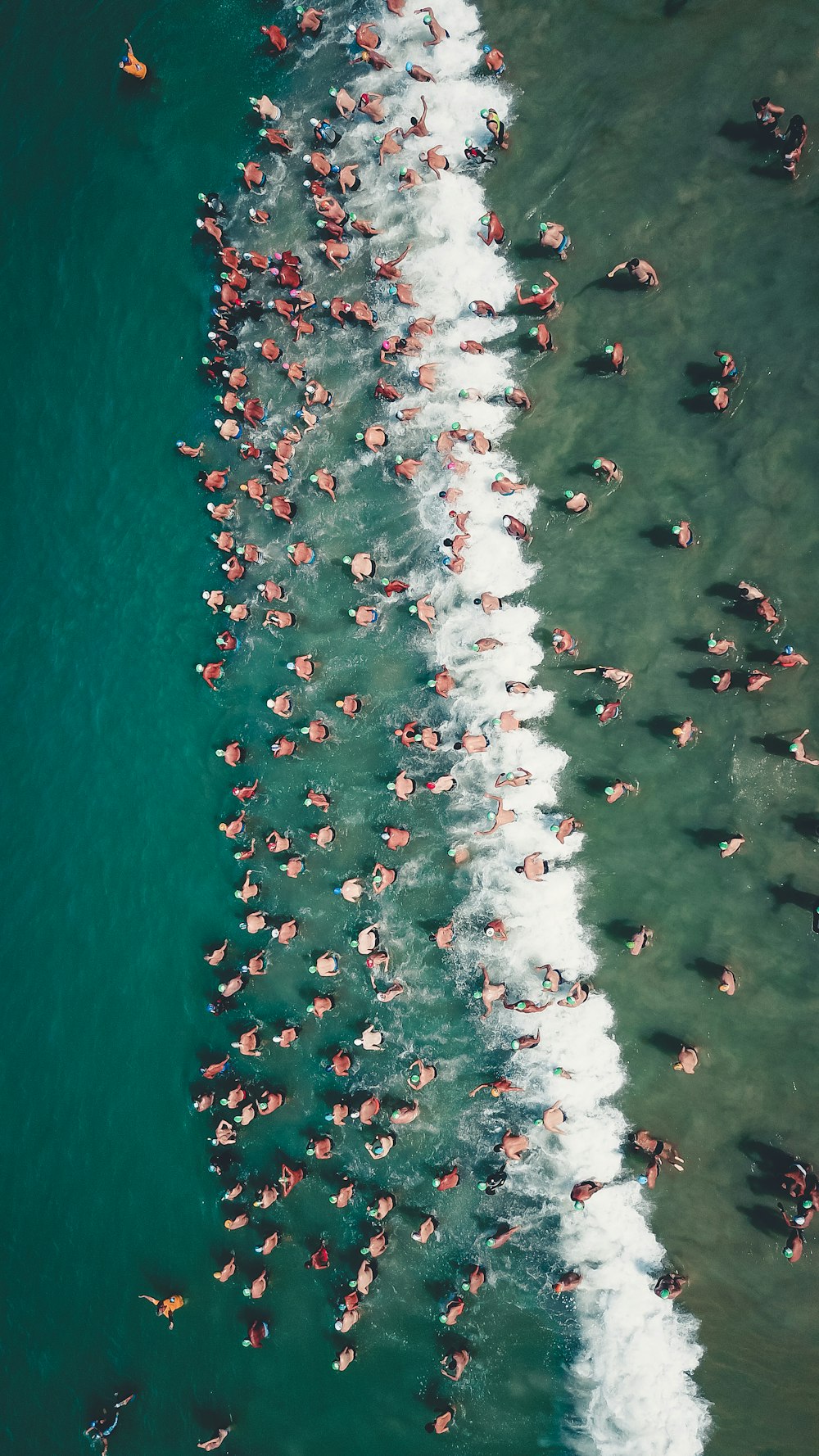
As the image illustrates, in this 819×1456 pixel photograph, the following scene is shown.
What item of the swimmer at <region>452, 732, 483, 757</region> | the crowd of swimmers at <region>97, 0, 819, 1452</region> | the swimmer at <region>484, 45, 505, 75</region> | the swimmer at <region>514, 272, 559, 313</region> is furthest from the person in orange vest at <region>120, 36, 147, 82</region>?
the swimmer at <region>452, 732, 483, 757</region>

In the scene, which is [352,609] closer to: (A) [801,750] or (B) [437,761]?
(B) [437,761]

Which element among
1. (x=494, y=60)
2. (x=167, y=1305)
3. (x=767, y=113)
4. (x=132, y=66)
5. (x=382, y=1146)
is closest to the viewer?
(x=767, y=113)

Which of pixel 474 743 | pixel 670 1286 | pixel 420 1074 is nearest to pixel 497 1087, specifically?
pixel 420 1074

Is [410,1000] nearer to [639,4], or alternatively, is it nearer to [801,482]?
[801,482]

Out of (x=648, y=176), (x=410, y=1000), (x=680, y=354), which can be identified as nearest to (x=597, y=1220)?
(x=410, y=1000)

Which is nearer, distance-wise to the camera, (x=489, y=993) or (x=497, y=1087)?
(x=489, y=993)

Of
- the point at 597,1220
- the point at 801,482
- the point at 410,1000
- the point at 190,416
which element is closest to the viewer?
the point at 801,482

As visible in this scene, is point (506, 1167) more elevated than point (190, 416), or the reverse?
point (190, 416)
